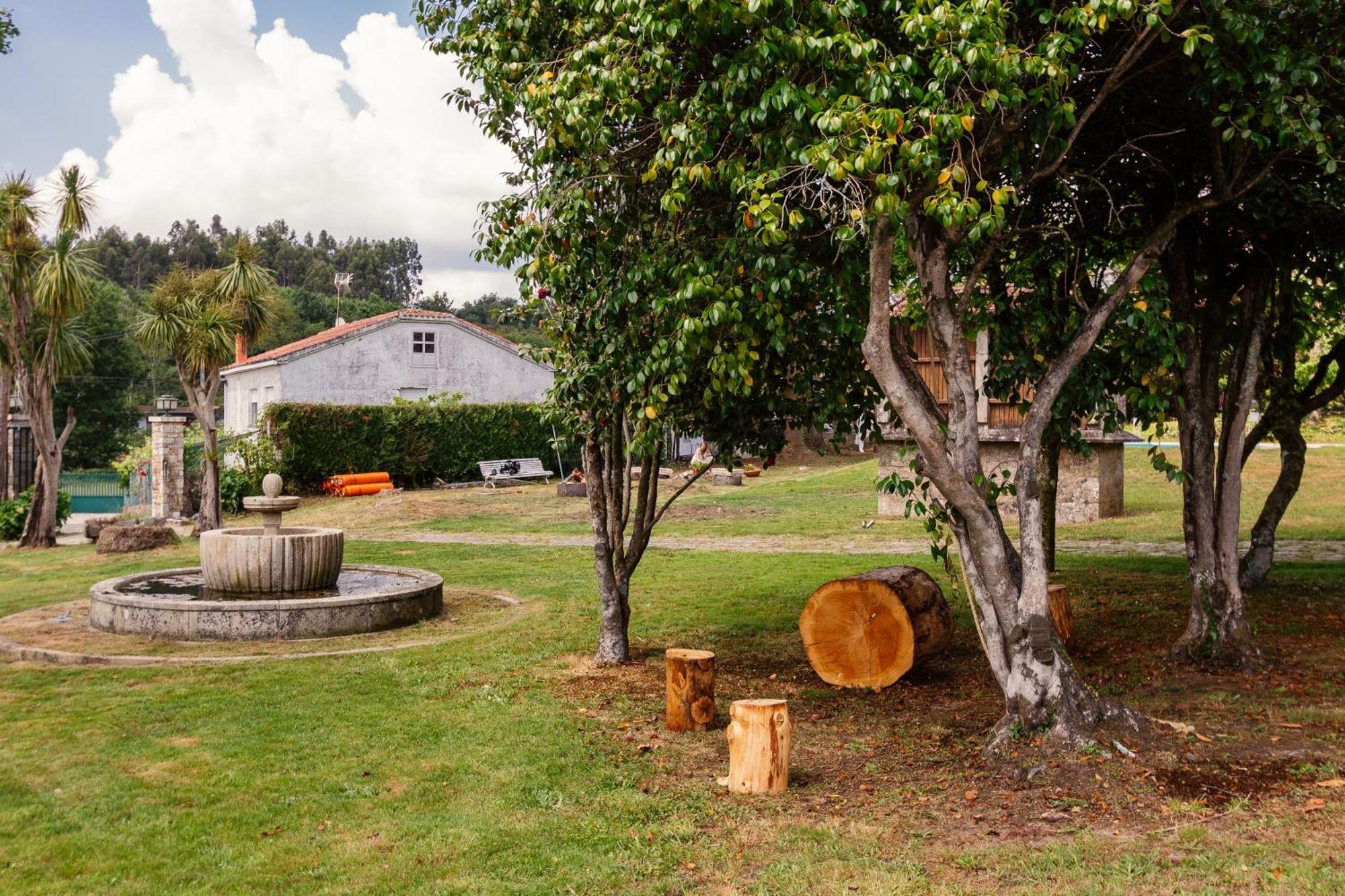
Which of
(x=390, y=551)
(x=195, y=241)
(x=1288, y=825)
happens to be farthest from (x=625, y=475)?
(x=195, y=241)

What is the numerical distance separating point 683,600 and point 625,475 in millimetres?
2696

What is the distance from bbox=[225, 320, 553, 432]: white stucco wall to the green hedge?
195 centimetres

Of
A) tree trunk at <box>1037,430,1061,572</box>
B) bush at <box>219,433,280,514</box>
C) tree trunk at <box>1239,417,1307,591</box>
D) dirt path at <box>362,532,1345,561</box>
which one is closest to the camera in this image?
tree trunk at <box>1239,417,1307,591</box>

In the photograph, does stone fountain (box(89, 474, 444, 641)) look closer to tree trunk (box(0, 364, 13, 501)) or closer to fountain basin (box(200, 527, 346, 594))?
fountain basin (box(200, 527, 346, 594))

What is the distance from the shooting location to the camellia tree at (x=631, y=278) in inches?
275

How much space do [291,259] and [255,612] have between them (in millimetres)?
76011

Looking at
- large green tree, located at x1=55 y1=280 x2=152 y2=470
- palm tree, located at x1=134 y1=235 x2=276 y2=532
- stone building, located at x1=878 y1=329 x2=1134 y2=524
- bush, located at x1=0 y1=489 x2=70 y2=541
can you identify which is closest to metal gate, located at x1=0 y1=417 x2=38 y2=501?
bush, located at x1=0 y1=489 x2=70 y2=541

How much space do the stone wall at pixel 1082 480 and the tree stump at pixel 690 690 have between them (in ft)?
39.4

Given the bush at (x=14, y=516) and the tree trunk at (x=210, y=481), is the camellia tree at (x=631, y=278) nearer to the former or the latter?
the tree trunk at (x=210, y=481)

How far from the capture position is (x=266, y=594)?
1198 cm

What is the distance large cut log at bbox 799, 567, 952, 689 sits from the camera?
8.67 metres

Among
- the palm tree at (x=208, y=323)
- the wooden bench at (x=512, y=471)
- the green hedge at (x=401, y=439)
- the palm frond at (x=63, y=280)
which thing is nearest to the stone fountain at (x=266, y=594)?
the palm tree at (x=208, y=323)

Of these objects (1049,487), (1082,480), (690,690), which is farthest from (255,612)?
(1082,480)

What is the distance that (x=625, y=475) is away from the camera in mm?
10773
